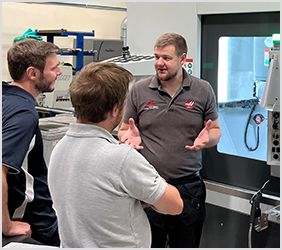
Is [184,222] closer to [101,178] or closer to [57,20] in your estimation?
[101,178]

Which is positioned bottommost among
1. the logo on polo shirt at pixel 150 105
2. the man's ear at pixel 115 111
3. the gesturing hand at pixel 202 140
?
the gesturing hand at pixel 202 140

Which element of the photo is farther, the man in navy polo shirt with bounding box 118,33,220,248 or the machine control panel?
the man in navy polo shirt with bounding box 118,33,220,248

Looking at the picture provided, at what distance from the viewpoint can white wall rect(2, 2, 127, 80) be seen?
635 centimetres

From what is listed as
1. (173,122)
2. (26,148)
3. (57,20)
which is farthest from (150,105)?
(57,20)

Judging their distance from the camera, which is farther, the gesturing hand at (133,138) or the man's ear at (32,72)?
the gesturing hand at (133,138)

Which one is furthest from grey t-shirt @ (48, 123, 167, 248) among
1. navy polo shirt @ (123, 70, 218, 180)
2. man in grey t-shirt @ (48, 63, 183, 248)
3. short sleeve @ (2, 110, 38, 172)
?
navy polo shirt @ (123, 70, 218, 180)

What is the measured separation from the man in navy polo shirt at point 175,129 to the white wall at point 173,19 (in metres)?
0.33

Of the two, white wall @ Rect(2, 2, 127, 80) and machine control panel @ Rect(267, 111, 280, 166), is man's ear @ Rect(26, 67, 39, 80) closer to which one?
machine control panel @ Rect(267, 111, 280, 166)

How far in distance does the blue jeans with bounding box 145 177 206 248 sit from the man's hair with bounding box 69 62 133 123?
1.10 metres

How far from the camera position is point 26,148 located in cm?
173

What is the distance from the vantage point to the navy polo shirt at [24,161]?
1699mm

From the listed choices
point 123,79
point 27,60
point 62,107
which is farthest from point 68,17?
point 123,79

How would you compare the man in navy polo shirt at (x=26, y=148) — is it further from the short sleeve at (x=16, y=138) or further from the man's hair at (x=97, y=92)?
the man's hair at (x=97, y=92)

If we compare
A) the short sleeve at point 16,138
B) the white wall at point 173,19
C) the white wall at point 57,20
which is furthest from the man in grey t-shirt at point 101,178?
the white wall at point 57,20
